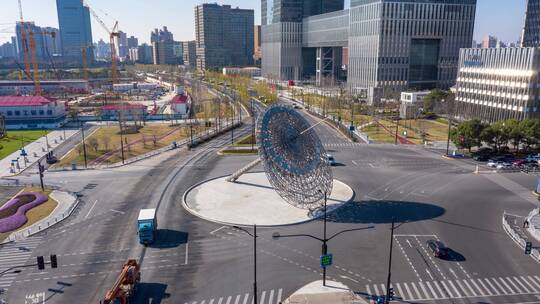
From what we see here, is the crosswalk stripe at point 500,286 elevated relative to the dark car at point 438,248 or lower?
lower

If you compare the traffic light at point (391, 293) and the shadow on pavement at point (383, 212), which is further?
the shadow on pavement at point (383, 212)

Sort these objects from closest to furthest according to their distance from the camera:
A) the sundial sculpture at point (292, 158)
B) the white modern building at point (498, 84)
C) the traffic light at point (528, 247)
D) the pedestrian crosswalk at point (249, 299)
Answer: the pedestrian crosswalk at point (249, 299) → the traffic light at point (528, 247) → the sundial sculpture at point (292, 158) → the white modern building at point (498, 84)

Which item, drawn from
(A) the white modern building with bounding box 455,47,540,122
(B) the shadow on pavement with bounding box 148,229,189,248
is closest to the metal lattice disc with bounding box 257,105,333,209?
(B) the shadow on pavement with bounding box 148,229,189,248

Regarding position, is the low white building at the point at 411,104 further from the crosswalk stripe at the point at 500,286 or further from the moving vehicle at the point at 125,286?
the moving vehicle at the point at 125,286

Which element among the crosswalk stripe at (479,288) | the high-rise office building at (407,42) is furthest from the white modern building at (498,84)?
the crosswalk stripe at (479,288)

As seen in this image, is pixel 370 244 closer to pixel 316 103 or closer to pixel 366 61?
pixel 316 103

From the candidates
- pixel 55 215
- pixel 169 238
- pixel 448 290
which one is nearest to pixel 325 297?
pixel 448 290

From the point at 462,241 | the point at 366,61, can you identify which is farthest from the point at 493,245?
the point at 366,61
